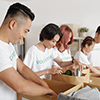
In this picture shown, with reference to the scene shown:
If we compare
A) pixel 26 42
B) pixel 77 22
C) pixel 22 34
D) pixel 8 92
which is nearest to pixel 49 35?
pixel 22 34

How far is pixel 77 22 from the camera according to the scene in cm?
433

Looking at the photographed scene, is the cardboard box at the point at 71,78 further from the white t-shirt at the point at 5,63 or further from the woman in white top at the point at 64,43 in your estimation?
the woman in white top at the point at 64,43

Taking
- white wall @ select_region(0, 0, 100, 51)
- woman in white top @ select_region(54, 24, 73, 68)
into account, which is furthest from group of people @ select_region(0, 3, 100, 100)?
white wall @ select_region(0, 0, 100, 51)

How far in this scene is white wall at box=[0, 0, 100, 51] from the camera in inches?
161

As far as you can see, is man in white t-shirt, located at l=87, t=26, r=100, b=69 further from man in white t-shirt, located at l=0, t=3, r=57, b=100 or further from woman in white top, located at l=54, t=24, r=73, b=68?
man in white t-shirt, located at l=0, t=3, r=57, b=100

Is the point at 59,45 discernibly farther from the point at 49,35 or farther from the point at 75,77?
the point at 75,77

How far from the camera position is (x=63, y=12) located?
179 inches

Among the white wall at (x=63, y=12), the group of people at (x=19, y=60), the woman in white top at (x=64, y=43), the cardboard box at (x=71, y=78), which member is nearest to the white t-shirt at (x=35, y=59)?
the group of people at (x=19, y=60)

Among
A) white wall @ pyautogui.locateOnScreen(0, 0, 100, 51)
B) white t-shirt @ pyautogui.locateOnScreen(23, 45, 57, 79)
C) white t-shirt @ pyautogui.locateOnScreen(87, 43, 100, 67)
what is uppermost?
white wall @ pyautogui.locateOnScreen(0, 0, 100, 51)

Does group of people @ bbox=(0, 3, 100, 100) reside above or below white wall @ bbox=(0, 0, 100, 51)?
below

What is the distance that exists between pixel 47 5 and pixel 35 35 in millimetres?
1106

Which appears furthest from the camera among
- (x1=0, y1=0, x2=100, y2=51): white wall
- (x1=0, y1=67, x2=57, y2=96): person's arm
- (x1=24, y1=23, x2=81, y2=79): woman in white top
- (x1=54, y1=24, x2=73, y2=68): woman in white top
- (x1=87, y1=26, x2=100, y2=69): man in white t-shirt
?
(x1=0, y1=0, x2=100, y2=51): white wall

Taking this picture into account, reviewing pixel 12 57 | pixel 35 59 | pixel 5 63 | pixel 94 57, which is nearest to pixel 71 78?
pixel 35 59

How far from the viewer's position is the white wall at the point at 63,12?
4.10 m
